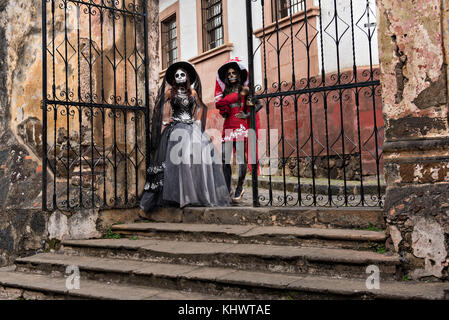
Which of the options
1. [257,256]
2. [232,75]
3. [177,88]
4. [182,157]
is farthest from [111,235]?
[232,75]

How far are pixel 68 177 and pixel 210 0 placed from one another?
34.8 ft

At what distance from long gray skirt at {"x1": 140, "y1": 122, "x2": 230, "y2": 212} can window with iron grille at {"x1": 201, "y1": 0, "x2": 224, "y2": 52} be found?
28.6ft

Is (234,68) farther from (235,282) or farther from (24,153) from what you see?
(235,282)

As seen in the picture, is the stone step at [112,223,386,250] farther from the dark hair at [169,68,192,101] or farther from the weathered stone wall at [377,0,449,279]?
the dark hair at [169,68,192,101]

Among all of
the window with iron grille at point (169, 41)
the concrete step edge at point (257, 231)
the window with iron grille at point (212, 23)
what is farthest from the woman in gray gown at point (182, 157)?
the window with iron grille at point (169, 41)

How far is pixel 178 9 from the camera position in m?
16.0

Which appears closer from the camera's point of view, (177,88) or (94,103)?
(94,103)

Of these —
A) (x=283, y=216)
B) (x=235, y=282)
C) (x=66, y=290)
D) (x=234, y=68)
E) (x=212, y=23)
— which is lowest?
(x=66, y=290)

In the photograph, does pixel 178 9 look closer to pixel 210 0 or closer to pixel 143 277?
pixel 210 0

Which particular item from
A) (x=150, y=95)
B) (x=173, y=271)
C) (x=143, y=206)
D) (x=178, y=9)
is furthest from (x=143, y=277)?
(x=178, y=9)

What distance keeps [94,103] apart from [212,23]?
953 centimetres

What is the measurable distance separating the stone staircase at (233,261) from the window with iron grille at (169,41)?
12.1 meters

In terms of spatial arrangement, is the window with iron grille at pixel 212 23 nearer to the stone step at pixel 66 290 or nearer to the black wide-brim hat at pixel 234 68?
the black wide-brim hat at pixel 234 68

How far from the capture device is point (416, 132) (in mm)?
3852
